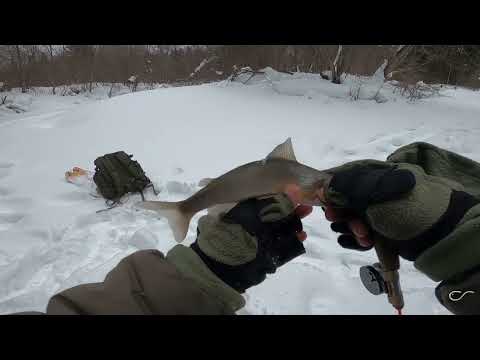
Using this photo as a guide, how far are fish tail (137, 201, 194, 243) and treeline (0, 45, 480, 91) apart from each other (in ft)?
25.5

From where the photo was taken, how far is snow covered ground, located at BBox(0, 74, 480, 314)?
7.97 ft

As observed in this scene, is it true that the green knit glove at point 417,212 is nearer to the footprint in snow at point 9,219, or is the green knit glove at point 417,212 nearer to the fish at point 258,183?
the fish at point 258,183

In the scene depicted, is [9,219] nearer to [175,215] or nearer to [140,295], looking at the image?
[175,215]

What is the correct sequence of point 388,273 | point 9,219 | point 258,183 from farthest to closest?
point 9,219 → point 258,183 → point 388,273

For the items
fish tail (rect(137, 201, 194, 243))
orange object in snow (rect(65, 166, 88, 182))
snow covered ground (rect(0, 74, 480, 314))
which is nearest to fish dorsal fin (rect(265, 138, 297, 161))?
fish tail (rect(137, 201, 194, 243))

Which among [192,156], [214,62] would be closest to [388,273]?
[192,156]

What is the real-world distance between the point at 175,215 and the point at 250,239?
1.65 feet

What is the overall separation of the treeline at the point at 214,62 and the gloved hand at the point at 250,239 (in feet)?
25.3

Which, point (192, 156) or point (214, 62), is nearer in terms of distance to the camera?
point (192, 156)

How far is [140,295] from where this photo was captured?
119cm

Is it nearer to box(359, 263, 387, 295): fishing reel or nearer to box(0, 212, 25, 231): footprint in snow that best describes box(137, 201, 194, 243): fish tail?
box(359, 263, 387, 295): fishing reel

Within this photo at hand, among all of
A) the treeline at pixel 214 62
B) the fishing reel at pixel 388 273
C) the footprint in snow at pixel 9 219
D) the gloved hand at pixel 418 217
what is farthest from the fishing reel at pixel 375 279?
the treeline at pixel 214 62

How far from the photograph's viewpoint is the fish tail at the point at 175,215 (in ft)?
5.57

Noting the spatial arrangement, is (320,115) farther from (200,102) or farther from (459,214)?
(459,214)
